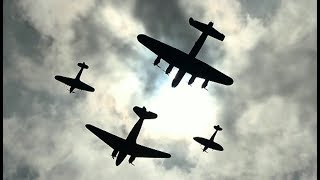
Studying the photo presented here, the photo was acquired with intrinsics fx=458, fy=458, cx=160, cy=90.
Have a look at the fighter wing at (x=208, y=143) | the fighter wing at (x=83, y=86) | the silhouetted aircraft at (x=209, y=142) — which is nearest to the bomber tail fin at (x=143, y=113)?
the fighter wing at (x=83, y=86)

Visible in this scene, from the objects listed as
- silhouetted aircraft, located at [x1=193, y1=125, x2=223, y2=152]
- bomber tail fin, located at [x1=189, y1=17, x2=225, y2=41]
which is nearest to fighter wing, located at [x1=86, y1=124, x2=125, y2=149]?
silhouetted aircraft, located at [x1=193, y1=125, x2=223, y2=152]

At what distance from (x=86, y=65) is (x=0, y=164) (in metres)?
35.4

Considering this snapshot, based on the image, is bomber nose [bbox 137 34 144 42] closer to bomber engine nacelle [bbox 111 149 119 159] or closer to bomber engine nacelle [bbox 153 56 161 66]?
bomber engine nacelle [bbox 153 56 161 66]

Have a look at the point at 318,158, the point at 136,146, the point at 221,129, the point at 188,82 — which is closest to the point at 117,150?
the point at 136,146

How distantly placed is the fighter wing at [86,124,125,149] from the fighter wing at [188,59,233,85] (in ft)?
50.5

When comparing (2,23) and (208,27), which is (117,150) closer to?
(208,27)

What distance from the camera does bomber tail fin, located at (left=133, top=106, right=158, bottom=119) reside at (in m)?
66.8

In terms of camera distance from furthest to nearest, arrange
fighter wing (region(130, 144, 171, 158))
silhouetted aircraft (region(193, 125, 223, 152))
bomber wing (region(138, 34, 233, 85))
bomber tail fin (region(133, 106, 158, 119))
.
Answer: silhouetted aircraft (region(193, 125, 223, 152))
fighter wing (region(130, 144, 171, 158))
bomber tail fin (region(133, 106, 158, 119))
bomber wing (region(138, 34, 233, 85))

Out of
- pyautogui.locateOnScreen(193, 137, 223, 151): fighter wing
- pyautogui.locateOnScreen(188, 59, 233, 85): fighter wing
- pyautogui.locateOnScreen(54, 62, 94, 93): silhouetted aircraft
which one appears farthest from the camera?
pyautogui.locateOnScreen(193, 137, 223, 151): fighter wing

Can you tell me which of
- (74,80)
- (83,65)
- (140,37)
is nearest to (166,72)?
(140,37)

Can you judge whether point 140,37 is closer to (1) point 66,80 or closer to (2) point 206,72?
(2) point 206,72

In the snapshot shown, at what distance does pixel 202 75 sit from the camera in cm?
6781

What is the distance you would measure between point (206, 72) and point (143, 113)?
11114 mm

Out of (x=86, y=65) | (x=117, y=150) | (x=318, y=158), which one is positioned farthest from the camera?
(x=86, y=65)
